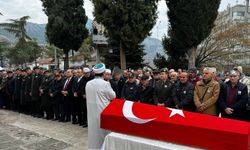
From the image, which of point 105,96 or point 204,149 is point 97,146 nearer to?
point 105,96

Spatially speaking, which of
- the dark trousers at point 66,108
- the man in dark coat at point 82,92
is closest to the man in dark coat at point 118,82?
the man in dark coat at point 82,92

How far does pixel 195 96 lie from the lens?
502cm

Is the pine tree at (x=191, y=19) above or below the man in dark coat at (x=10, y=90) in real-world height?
above

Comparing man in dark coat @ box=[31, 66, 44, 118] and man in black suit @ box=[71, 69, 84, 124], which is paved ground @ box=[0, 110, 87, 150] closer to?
man in black suit @ box=[71, 69, 84, 124]

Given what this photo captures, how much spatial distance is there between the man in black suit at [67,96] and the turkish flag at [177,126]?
4199 mm

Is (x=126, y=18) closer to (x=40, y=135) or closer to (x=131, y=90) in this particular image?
(x=131, y=90)

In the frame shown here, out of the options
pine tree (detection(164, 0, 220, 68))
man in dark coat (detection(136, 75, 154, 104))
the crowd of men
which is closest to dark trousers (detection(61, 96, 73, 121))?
the crowd of men

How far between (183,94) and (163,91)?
18.6 inches

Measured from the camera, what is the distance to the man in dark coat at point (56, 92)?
8.06 metres

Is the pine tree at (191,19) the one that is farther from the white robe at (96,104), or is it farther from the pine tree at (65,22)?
the white robe at (96,104)

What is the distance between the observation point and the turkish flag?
109 inches

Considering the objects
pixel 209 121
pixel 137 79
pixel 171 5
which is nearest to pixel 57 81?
pixel 137 79

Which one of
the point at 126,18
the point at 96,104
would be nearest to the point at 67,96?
the point at 96,104

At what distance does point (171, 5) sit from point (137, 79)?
10.2 metres
